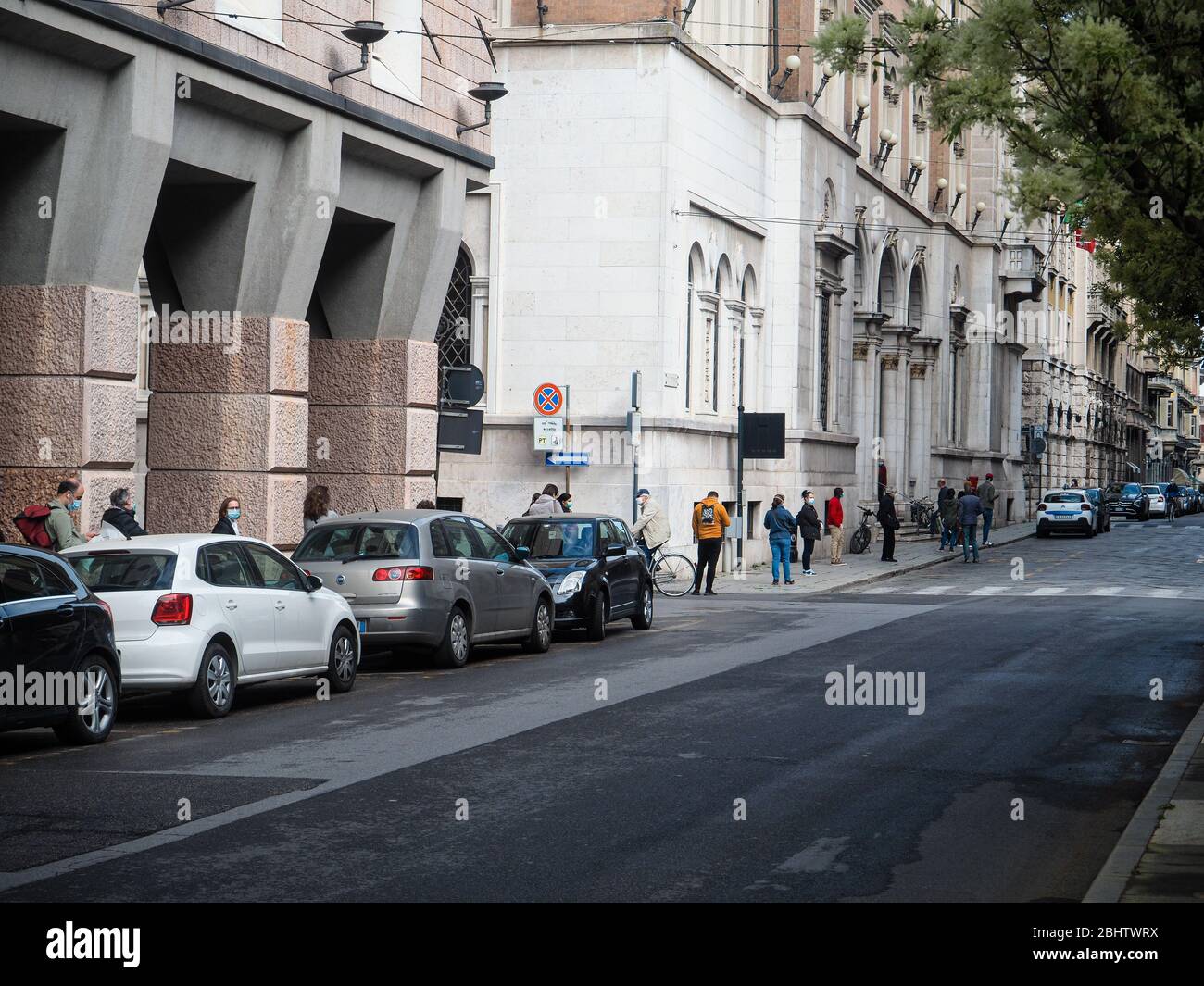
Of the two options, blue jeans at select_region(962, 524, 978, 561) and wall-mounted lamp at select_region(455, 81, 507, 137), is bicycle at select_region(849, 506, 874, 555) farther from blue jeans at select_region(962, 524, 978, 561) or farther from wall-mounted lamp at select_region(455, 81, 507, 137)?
wall-mounted lamp at select_region(455, 81, 507, 137)

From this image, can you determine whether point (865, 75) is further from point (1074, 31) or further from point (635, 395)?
point (1074, 31)

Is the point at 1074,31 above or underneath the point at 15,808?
above

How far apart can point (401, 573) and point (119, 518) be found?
297 centimetres

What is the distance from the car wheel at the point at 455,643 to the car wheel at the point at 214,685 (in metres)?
3.66

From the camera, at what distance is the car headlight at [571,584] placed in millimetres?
21844

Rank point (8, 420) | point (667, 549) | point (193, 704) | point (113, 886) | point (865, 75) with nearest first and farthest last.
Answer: point (113, 886) < point (193, 704) < point (8, 420) < point (667, 549) < point (865, 75)

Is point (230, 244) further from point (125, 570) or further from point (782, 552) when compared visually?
point (782, 552)

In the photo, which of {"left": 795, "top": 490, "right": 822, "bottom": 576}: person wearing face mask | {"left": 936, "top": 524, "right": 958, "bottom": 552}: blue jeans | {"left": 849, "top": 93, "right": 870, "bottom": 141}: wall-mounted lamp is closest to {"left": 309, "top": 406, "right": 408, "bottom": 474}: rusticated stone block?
{"left": 795, "top": 490, "right": 822, "bottom": 576}: person wearing face mask

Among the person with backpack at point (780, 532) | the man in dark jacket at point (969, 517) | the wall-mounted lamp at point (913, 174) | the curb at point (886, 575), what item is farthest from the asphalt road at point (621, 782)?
the wall-mounted lamp at point (913, 174)

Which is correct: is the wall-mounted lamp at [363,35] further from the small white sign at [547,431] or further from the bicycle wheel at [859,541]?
the bicycle wheel at [859,541]

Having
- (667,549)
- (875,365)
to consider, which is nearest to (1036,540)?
(875,365)

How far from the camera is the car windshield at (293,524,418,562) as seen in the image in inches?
712
